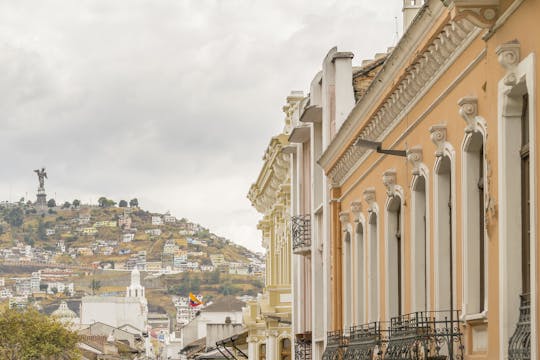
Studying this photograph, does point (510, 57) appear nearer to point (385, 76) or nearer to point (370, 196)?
point (385, 76)

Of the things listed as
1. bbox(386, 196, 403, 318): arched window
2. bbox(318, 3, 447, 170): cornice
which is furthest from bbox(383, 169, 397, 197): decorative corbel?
bbox(318, 3, 447, 170): cornice

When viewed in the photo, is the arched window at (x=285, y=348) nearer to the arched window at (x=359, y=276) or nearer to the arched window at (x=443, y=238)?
the arched window at (x=359, y=276)

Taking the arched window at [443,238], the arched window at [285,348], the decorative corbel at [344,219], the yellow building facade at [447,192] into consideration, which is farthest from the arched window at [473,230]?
the arched window at [285,348]

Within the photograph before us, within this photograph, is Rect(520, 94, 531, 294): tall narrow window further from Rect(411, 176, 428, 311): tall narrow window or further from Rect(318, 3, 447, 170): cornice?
Rect(411, 176, 428, 311): tall narrow window

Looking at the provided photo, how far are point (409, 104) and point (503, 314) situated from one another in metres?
7.93

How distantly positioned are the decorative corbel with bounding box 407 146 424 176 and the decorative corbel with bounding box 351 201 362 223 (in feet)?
22.5

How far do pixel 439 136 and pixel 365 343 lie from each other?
6.38 metres

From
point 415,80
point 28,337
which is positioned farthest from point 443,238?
point 28,337

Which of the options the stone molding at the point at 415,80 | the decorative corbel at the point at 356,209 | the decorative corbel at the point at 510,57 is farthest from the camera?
the decorative corbel at the point at 356,209

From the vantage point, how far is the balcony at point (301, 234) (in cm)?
4050

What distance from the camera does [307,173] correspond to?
42.6 metres

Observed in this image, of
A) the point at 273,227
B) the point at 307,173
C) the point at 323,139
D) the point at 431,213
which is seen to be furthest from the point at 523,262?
the point at 273,227

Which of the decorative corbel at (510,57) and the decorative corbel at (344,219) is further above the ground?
the decorative corbel at (344,219)

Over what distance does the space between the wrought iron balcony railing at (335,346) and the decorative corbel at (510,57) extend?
13183mm
